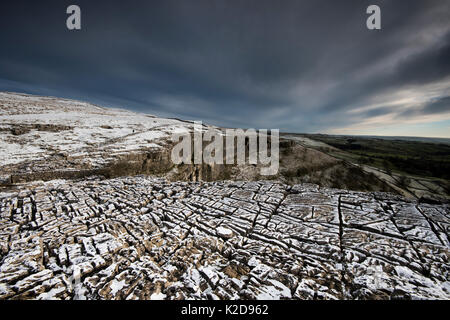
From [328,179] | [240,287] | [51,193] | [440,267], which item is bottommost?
[328,179]

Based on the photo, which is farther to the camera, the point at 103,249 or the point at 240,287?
the point at 103,249

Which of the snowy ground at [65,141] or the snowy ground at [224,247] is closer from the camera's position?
the snowy ground at [224,247]

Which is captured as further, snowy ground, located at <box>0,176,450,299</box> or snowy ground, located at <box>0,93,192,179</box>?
snowy ground, located at <box>0,93,192,179</box>

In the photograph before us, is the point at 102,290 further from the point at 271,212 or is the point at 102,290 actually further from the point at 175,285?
the point at 271,212

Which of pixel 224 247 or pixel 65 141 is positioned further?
pixel 65 141

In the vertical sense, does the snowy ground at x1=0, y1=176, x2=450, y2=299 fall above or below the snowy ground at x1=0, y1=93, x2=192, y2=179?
below

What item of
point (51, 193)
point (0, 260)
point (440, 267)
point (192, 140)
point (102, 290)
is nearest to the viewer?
point (102, 290)

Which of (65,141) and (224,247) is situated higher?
(65,141)

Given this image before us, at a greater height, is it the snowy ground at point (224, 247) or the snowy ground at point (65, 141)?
the snowy ground at point (65, 141)
